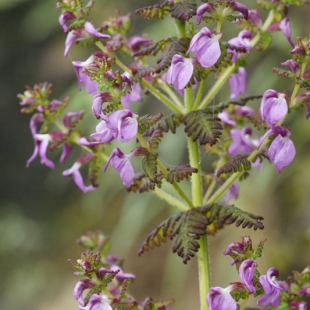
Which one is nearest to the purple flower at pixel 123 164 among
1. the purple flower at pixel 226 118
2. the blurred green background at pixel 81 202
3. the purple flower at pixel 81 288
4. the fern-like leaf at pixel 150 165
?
the fern-like leaf at pixel 150 165

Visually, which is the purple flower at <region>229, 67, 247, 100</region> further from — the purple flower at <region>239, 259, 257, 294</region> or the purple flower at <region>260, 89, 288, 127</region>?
the purple flower at <region>239, 259, 257, 294</region>

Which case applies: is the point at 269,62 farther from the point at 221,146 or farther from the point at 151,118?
the point at 151,118

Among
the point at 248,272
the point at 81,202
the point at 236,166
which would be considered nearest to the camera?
the point at 248,272

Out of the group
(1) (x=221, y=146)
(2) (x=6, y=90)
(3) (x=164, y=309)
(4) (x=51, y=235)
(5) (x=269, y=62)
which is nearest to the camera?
(3) (x=164, y=309)

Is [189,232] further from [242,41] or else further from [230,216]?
[242,41]

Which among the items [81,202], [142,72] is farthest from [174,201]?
[81,202]

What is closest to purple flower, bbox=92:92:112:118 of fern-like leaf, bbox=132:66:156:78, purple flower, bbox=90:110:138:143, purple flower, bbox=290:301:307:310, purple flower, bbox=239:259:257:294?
purple flower, bbox=90:110:138:143

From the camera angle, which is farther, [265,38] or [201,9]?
[265,38]

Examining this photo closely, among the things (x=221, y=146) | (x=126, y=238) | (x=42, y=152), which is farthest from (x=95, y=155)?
(x=126, y=238)

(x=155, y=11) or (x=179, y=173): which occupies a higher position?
(x=155, y=11)
